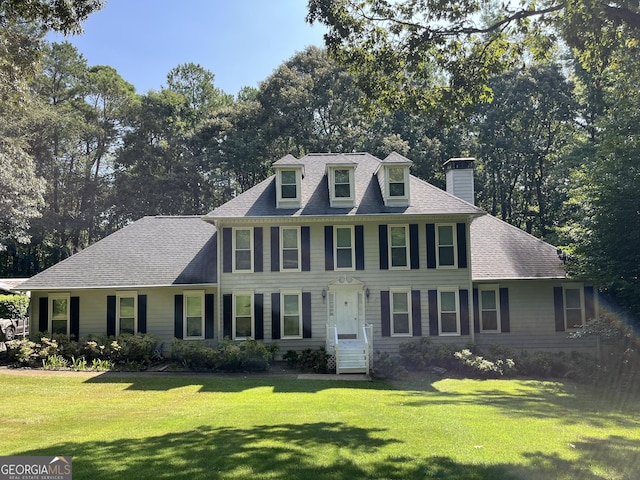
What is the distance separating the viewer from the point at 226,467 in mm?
5555

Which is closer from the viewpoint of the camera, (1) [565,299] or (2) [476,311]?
(2) [476,311]

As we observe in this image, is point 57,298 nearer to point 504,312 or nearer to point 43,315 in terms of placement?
point 43,315

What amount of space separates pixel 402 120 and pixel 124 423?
3034cm

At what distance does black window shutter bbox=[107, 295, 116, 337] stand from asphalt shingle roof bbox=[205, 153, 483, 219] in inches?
204

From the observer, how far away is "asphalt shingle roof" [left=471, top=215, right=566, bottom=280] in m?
17.9

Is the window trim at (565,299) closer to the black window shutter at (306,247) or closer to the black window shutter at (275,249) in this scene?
the black window shutter at (306,247)

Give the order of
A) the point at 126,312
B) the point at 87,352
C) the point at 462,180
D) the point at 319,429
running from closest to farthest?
the point at 319,429
the point at 87,352
the point at 126,312
the point at 462,180

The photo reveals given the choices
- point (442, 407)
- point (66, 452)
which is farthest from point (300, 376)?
point (66, 452)

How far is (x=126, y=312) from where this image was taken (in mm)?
17750

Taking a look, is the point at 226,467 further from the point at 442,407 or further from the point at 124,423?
the point at 442,407

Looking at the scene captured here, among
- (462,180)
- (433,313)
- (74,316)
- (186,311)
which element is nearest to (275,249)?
(186,311)

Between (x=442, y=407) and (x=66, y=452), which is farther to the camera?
(x=442, y=407)

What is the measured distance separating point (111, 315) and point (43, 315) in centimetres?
255

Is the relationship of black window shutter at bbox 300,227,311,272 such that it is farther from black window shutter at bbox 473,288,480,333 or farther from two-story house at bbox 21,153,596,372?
black window shutter at bbox 473,288,480,333
